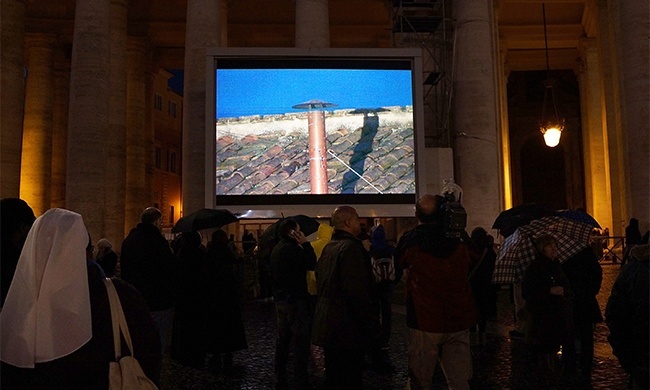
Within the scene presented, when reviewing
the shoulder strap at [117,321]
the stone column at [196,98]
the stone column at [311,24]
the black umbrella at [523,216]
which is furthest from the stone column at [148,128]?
the shoulder strap at [117,321]

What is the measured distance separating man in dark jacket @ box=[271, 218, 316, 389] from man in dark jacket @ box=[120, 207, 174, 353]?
3.31ft

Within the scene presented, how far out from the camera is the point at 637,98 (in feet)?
44.0

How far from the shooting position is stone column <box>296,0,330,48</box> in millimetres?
14680

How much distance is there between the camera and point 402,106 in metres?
13.5

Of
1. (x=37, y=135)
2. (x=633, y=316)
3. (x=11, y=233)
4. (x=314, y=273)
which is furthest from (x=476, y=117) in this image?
(x=37, y=135)

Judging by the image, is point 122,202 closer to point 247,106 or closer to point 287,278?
point 247,106

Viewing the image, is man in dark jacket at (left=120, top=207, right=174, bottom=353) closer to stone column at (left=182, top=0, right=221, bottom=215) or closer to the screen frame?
the screen frame

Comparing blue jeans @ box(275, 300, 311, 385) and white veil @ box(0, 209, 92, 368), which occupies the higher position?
white veil @ box(0, 209, 92, 368)

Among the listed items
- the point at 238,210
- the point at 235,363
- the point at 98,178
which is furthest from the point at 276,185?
the point at 235,363

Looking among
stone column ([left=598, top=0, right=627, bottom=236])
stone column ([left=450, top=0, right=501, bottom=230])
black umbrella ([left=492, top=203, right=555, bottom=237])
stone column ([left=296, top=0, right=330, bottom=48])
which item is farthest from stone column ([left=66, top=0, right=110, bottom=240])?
stone column ([left=598, top=0, right=627, bottom=236])

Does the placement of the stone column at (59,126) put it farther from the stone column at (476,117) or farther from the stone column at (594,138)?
the stone column at (594,138)

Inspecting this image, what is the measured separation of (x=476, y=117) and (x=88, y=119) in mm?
8770

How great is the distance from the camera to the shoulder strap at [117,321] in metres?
2.20

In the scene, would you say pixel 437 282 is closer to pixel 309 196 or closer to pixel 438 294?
pixel 438 294
